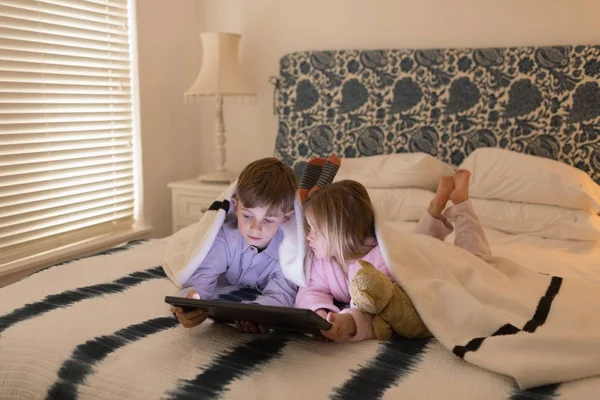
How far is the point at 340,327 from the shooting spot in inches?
52.0

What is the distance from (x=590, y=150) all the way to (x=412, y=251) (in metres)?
1.62

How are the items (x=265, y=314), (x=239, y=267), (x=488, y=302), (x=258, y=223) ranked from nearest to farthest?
(x=265, y=314), (x=488, y=302), (x=258, y=223), (x=239, y=267)

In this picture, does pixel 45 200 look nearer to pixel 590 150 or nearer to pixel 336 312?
pixel 336 312

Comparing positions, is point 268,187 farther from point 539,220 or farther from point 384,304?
point 539,220

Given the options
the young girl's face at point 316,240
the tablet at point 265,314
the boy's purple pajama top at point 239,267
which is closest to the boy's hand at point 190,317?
→ the tablet at point 265,314

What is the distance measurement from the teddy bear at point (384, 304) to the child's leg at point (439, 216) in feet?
2.31

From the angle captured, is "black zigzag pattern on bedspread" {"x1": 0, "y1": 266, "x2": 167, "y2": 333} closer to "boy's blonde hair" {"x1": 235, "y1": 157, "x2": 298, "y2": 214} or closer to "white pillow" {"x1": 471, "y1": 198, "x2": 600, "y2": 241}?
"boy's blonde hair" {"x1": 235, "y1": 157, "x2": 298, "y2": 214}

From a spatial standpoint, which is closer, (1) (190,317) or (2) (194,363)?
(2) (194,363)

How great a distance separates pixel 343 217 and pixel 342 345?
0.31 meters

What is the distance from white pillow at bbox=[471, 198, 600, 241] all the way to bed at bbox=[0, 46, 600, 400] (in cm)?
2

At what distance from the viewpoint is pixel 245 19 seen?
11.7ft

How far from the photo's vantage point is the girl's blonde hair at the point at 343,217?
4.79 ft

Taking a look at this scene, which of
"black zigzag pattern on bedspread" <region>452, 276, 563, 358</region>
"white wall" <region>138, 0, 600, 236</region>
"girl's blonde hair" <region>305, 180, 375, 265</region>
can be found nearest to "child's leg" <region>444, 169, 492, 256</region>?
"black zigzag pattern on bedspread" <region>452, 276, 563, 358</region>

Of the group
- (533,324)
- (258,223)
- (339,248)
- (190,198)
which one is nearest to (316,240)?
(339,248)
